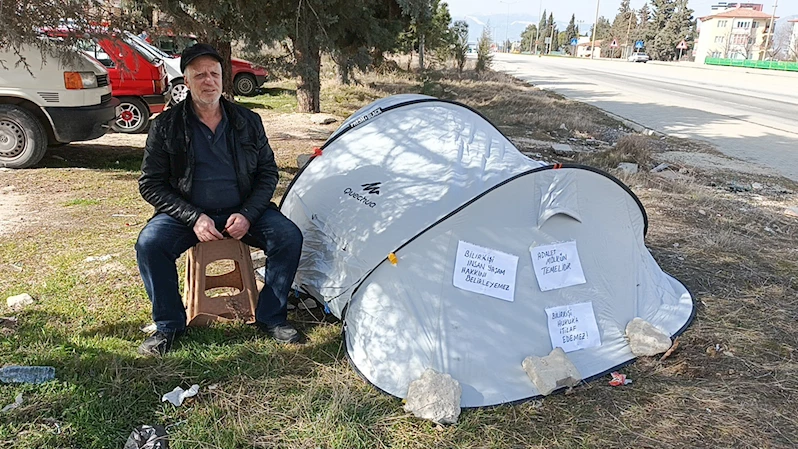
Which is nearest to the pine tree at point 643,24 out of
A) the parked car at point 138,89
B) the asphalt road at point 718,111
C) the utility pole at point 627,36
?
the utility pole at point 627,36

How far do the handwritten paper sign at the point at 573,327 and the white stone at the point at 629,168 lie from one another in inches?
202

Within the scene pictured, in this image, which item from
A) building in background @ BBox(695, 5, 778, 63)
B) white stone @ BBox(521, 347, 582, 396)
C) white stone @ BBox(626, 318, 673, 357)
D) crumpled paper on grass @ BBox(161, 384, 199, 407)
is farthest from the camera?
building in background @ BBox(695, 5, 778, 63)

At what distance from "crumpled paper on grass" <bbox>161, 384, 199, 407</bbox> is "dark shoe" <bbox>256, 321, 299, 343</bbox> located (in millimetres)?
580

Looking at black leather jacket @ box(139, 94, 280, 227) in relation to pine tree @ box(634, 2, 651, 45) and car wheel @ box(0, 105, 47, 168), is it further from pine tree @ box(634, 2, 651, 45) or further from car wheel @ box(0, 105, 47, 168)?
pine tree @ box(634, 2, 651, 45)

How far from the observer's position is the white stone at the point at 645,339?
314 cm

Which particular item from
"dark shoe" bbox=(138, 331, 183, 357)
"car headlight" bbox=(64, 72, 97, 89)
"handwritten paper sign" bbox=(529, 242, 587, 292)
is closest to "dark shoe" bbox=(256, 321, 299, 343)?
"dark shoe" bbox=(138, 331, 183, 357)

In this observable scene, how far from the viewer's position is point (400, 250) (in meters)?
2.97

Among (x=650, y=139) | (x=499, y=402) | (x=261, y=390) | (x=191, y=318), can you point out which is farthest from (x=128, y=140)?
(x=650, y=139)

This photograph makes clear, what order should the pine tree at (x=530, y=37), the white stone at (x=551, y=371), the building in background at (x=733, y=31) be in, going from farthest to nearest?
1. the pine tree at (x=530, y=37)
2. the building in background at (x=733, y=31)
3. the white stone at (x=551, y=371)

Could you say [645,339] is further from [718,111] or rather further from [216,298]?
[718,111]

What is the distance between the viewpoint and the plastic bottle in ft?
8.88

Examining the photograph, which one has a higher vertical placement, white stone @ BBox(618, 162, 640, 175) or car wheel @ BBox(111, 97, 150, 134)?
car wheel @ BBox(111, 97, 150, 134)

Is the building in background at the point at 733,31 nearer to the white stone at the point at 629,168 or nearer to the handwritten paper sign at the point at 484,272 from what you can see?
the white stone at the point at 629,168

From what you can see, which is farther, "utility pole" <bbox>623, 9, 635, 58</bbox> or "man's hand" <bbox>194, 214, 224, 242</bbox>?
"utility pole" <bbox>623, 9, 635, 58</bbox>
